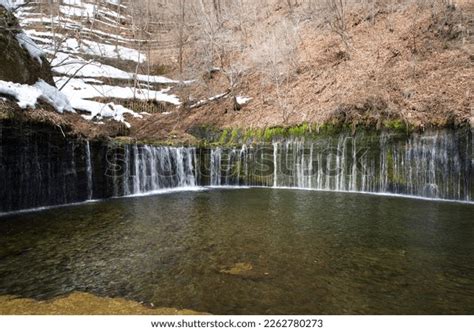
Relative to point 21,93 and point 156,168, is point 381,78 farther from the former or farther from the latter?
point 21,93

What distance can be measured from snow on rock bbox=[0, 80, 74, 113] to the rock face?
0.41 m

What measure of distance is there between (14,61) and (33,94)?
154 centimetres

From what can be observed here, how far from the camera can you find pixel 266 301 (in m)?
3.67

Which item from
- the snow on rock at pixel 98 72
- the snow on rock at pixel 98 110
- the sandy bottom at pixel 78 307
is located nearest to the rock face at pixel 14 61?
the snow on rock at pixel 98 110

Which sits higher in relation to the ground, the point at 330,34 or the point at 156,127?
the point at 330,34

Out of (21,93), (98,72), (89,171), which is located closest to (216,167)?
(89,171)

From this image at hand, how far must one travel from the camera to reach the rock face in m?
10.5

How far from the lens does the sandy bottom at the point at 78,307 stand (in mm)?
3375

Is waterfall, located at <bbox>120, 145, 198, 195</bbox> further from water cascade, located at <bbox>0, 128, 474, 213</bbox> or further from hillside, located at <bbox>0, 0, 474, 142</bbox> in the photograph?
hillside, located at <bbox>0, 0, 474, 142</bbox>

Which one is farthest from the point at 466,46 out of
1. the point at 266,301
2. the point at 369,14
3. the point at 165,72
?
the point at 165,72

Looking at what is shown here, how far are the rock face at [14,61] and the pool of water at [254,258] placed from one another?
535 cm

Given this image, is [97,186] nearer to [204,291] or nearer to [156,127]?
[204,291]

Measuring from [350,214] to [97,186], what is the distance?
9387 millimetres

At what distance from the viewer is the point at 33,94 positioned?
35.4 feet
